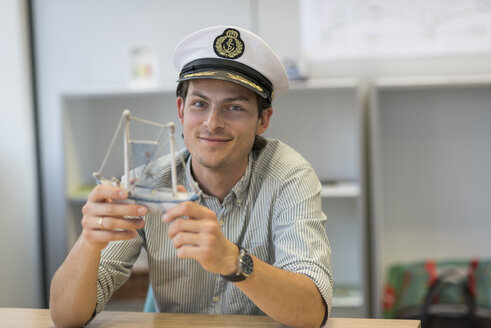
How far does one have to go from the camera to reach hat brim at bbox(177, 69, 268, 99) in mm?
1476

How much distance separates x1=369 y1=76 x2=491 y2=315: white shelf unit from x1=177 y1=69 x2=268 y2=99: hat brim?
2.01m

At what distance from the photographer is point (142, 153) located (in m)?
1.17

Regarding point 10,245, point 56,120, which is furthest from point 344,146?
point 10,245

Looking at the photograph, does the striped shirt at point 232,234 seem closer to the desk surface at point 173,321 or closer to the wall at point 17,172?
the desk surface at point 173,321

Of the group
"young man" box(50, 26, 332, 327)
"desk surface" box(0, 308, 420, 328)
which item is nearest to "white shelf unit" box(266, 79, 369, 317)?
"young man" box(50, 26, 332, 327)

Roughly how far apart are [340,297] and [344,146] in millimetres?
902

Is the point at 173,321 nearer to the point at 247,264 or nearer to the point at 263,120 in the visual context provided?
the point at 247,264

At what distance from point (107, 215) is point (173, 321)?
365mm

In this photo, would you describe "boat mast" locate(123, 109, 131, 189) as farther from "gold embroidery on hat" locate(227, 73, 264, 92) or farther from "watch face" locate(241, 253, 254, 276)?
"gold embroidery on hat" locate(227, 73, 264, 92)

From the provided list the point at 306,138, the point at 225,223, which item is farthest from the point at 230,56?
the point at 306,138

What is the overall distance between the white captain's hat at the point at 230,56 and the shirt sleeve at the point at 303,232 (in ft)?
0.93

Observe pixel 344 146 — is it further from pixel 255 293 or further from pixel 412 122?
pixel 255 293

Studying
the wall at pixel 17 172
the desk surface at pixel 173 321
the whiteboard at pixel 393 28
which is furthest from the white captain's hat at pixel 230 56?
the wall at pixel 17 172

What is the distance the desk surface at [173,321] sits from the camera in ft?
4.45
